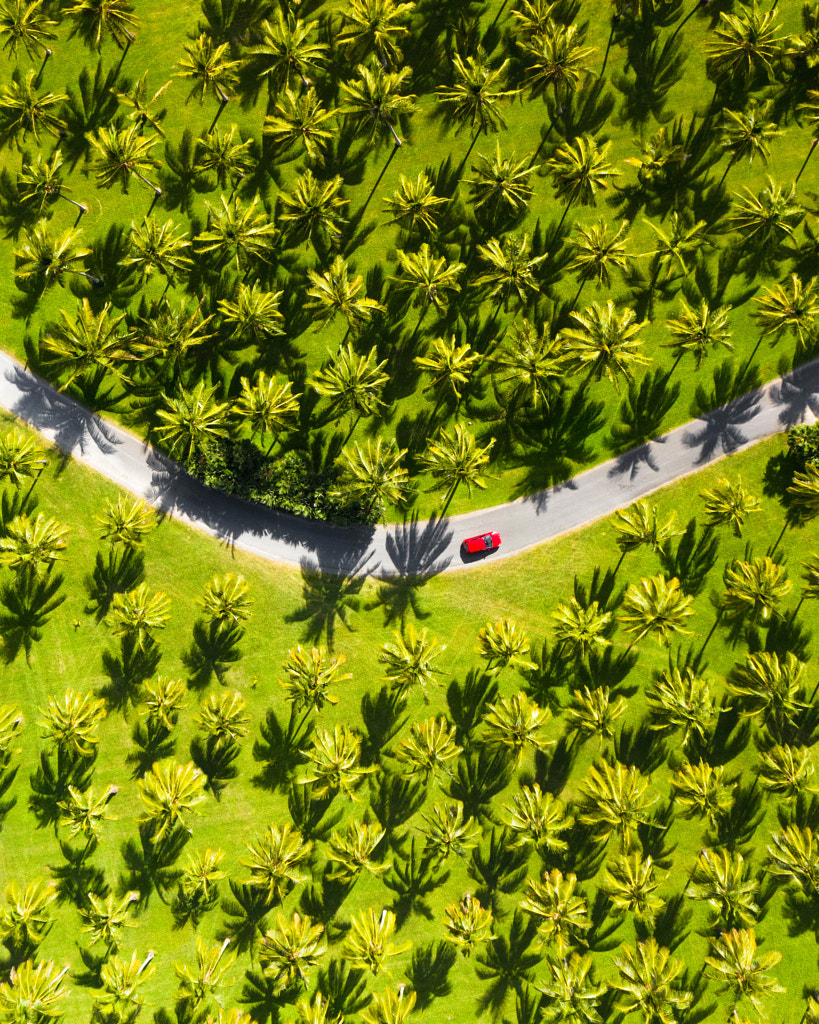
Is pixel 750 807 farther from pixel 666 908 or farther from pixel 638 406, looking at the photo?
pixel 638 406

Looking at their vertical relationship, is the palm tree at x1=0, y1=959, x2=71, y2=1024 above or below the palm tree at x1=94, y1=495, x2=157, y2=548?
below

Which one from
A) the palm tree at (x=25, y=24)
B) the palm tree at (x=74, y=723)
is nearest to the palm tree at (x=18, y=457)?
the palm tree at (x=74, y=723)

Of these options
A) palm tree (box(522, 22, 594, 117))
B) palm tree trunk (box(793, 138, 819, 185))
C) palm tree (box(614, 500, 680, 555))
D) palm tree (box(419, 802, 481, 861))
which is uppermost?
palm tree (box(522, 22, 594, 117))

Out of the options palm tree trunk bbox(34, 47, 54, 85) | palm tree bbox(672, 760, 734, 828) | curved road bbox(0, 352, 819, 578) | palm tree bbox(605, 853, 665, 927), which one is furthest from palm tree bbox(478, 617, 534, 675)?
palm tree trunk bbox(34, 47, 54, 85)

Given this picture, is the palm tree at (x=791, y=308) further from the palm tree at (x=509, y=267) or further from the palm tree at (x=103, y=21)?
the palm tree at (x=103, y=21)

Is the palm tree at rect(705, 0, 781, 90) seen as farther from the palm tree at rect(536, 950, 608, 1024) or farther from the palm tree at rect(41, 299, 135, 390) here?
the palm tree at rect(41, 299, 135, 390)

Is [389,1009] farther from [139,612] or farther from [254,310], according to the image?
[254,310]
